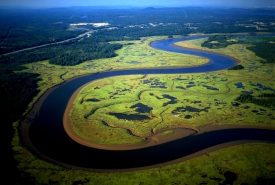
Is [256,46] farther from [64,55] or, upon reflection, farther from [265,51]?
[64,55]

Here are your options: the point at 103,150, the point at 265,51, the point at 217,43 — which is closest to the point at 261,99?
the point at 103,150

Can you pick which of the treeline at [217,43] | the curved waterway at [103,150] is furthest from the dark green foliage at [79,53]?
Answer: the treeline at [217,43]

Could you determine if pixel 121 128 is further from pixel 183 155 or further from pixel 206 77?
pixel 206 77

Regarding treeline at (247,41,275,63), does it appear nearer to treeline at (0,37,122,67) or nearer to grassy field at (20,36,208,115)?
grassy field at (20,36,208,115)

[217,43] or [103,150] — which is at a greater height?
[217,43]

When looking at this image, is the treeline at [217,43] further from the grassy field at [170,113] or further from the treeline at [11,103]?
the treeline at [11,103]
